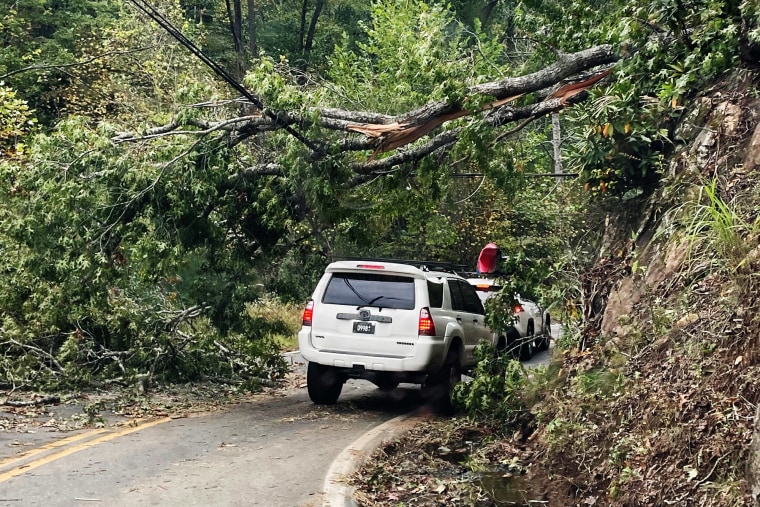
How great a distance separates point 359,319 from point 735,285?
5688 mm

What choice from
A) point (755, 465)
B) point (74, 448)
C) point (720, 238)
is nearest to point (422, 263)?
point (74, 448)

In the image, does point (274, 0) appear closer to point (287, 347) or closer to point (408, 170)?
point (287, 347)

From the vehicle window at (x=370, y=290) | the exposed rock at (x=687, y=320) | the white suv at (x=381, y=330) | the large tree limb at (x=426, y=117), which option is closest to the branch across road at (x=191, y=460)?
the white suv at (x=381, y=330)

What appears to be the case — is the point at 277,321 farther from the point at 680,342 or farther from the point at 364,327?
→ the point at 680,342

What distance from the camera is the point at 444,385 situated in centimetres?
1169

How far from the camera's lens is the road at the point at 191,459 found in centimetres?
699

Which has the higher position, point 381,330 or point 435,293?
point 435,293

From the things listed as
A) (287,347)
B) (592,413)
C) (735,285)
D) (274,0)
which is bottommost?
(287,347)

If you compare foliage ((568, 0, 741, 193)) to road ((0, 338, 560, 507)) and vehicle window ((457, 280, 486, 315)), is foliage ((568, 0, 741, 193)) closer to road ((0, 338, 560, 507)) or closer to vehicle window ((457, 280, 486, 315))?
vehicle window ((457, 280, 486, 315))

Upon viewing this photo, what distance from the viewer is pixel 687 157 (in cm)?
868

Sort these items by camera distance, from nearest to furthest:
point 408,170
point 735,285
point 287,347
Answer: point 735,285 < point 408,170 < point 287,347

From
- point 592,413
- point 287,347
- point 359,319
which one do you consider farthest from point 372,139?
point 287,347

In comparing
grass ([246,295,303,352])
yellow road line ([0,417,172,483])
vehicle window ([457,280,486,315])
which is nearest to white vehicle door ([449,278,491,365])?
vehicle window ([457,280,486,315])

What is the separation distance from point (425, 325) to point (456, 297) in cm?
149
